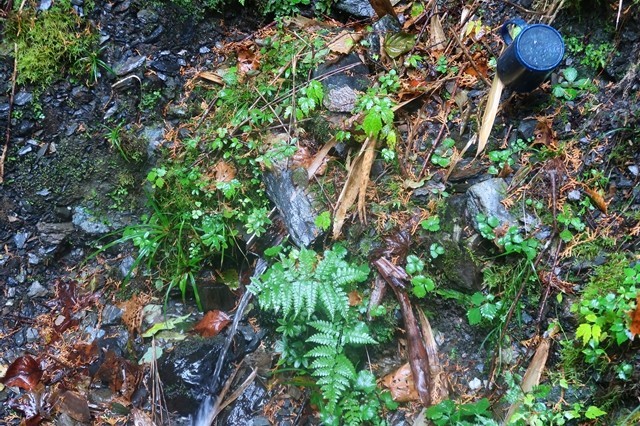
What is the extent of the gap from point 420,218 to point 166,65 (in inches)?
97.6

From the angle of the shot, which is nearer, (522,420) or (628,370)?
(628,370)

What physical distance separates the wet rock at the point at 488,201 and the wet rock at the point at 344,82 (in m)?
1.03

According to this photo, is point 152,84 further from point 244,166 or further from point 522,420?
point 522,420

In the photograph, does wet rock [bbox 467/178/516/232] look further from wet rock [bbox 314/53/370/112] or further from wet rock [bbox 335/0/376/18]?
wet rock [bbox 335/0/376/18]

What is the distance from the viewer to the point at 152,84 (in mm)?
4078

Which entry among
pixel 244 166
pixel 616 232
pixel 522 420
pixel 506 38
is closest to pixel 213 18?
pixel 244 166

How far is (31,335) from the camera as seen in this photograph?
3914mm

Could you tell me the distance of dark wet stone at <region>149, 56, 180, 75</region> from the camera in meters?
4.10

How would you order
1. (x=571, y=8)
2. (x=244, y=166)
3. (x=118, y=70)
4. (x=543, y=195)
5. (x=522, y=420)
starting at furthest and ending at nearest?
(x=118, y=70) < (x=244, y=166) < (x=571, y=8) < (x=543, y=195) < (x=522, y=420)

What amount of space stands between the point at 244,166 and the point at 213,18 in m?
1.41

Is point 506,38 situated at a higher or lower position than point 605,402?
higher

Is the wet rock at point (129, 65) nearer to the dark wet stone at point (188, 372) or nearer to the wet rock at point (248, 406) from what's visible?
the dark wet stone at point (188, 372)

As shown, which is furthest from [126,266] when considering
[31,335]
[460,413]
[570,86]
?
[570,86]

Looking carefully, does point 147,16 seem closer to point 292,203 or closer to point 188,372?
point 292,203
